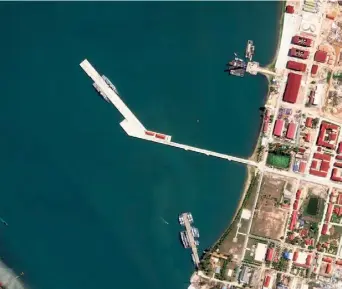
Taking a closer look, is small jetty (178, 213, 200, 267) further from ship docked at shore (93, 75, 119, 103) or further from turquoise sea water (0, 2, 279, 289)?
ship docked at shore (93, 75, 119, 103)

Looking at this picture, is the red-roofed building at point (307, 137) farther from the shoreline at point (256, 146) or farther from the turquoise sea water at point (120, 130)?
the turquoise sea water at point (120, 130)

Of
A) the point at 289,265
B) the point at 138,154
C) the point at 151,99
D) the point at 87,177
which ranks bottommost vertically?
the point at 289,265

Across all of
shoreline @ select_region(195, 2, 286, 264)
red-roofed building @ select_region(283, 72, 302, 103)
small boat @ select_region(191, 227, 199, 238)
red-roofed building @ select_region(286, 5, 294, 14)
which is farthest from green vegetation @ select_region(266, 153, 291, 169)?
red-roofed building @ select_region(286, 5, 294, 14)

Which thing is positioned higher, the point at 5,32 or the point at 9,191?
the point at 5,32

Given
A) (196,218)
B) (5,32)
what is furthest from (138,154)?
(5,32)

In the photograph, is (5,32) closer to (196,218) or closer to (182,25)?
(182,25)
